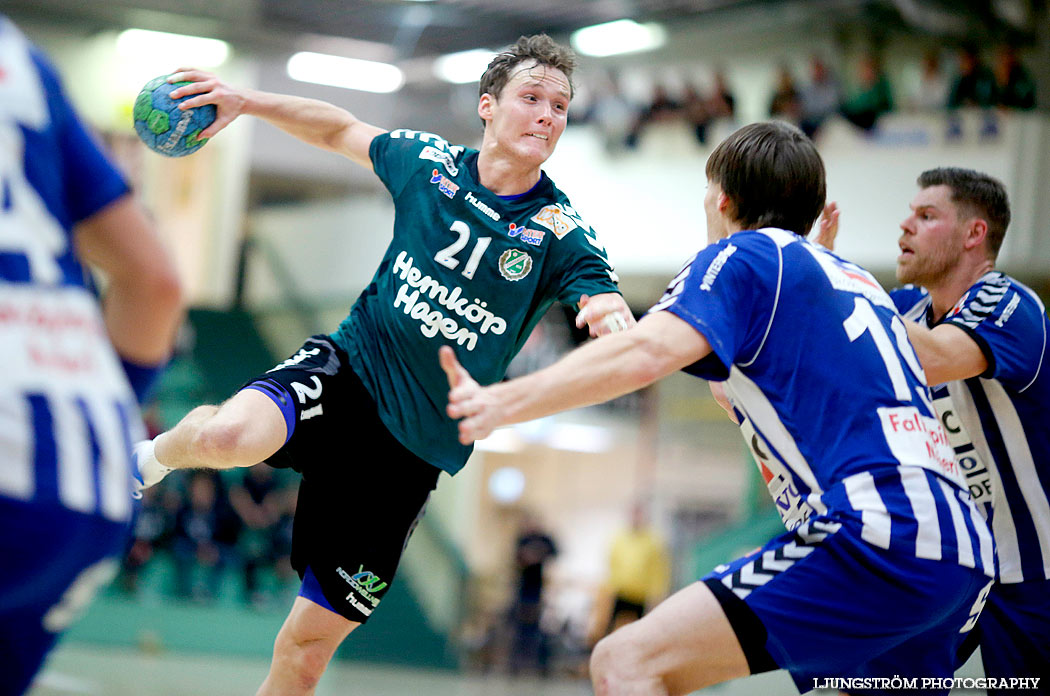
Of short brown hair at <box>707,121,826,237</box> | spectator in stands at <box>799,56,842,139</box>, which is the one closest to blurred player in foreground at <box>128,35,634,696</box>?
short brown hair at <box>707,121,826,237</box>

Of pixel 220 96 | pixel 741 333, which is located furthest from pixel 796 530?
pixel 220 96

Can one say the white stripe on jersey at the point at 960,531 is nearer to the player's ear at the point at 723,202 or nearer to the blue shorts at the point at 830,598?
the blue shorts at the point at 830,598

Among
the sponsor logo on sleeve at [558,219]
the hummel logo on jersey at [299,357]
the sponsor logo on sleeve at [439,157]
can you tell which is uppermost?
the sponsor logo on sleeve at [439,157]

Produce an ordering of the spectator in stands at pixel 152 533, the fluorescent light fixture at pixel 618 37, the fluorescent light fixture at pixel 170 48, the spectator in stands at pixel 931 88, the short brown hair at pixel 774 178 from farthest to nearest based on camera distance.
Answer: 1. the fluorescent light fixture at pixel 170 48
2. the fluorescent light fixture at pixel 618 37
3. the spectator in stands at pixel 152 533
4. the spectator in stands at pixel 931 88
5. the short brown hair at pixel 774 178

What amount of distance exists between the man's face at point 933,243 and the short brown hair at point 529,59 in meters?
1.72

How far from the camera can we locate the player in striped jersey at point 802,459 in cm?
285

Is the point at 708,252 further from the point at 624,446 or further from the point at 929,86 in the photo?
the point at 624,446

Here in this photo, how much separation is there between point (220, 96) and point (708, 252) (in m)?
2.53

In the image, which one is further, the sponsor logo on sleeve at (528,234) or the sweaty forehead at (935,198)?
the sweaty forehead at (935,198)

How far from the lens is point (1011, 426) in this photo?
442 cm

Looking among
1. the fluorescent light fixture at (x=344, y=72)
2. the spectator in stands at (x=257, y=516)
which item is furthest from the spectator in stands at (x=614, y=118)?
the spectator in stands at (x=257, y=516)

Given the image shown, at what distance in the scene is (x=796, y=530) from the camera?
300 cm

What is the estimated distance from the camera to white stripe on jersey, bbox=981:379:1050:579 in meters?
4.39

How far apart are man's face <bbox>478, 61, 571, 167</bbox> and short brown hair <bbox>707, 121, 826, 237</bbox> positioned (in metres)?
1.34
